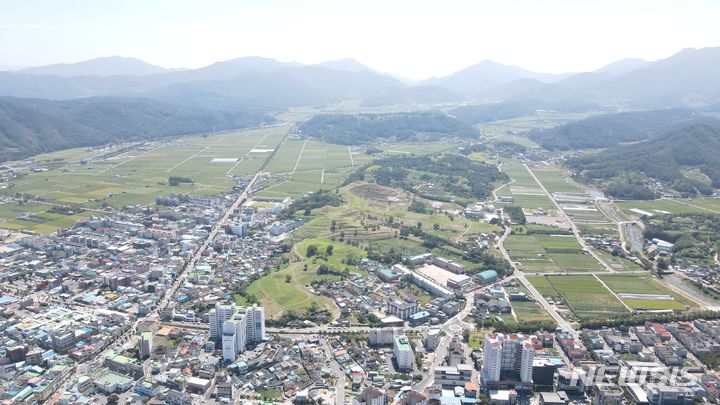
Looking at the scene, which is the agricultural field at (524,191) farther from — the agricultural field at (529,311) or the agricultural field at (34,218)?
the agricultural field at (34,218)

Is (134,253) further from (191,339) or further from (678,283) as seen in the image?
(678,283)

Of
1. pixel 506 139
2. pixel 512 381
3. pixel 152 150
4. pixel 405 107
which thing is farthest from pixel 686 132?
pixel 405 107

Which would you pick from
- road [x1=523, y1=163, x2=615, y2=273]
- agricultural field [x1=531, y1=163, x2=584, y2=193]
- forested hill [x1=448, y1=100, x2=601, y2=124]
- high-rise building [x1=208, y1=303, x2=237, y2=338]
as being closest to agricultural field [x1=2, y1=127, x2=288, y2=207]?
high-rise building [x1=208, y1=303, x2=237, y2=338]

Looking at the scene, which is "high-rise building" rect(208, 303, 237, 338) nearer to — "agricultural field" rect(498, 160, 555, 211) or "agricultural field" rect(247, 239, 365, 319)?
"agricultural field" rect(247, 239, 365, 319)

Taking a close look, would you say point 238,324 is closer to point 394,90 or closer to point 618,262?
point 618,262

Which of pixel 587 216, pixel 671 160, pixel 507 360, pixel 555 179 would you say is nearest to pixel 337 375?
pixel 507 360

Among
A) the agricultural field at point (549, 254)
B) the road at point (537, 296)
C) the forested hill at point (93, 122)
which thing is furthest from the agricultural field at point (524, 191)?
the forested hill at point (93, 122)
